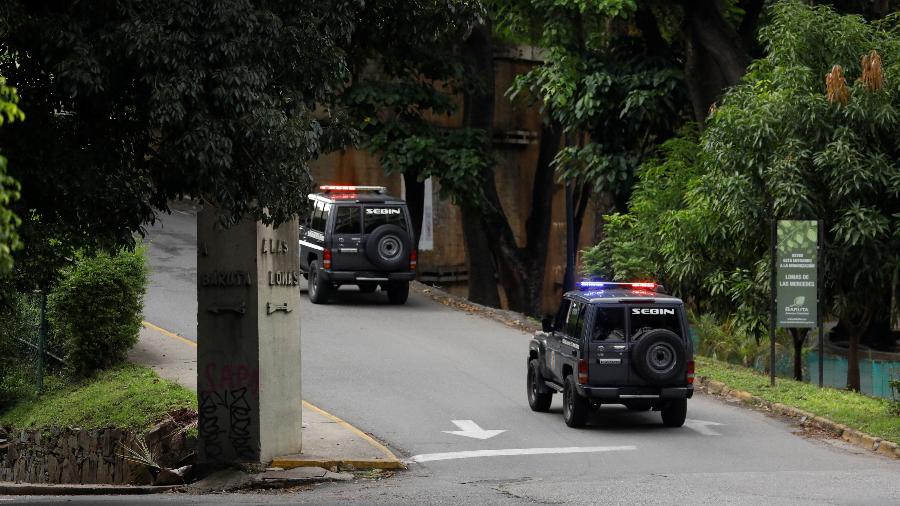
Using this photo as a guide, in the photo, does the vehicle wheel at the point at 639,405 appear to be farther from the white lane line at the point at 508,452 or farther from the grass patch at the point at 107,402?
the grass patch at the point at 107,402

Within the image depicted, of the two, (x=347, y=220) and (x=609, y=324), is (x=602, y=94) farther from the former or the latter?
(x=609, y=324)

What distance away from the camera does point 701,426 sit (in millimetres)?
18734

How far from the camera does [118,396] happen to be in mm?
21219

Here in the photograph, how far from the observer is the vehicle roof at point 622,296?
17875mm

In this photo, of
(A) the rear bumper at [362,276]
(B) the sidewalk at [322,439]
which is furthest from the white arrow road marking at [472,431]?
(A) the rear bumper at [362,276]

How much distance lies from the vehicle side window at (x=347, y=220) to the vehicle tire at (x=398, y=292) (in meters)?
1.74

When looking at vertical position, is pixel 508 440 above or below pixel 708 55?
below

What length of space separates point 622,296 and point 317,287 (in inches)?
498

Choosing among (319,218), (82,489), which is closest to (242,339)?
(82,489)

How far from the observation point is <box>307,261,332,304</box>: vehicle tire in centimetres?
2941

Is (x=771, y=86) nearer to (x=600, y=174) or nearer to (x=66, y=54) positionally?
(x=600, y=174)

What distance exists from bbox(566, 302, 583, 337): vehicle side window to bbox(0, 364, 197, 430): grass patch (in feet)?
18.2

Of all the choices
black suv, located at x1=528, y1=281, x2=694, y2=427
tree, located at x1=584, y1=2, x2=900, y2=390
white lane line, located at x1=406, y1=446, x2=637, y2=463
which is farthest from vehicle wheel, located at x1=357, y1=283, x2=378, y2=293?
white lane line, located at x1=406, y1=446, x2=637, y2=463

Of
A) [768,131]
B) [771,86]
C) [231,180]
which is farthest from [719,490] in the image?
[771,86]
